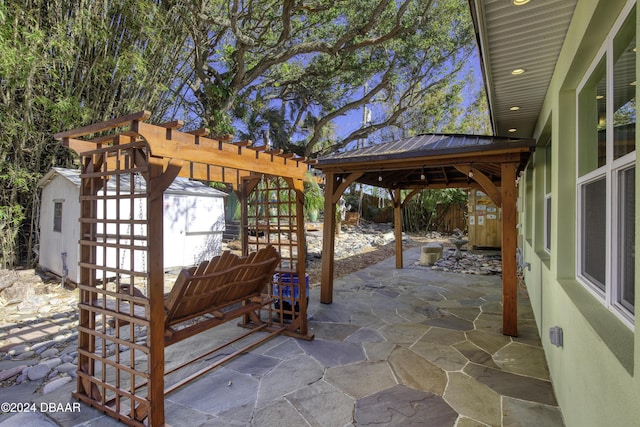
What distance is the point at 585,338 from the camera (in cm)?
166

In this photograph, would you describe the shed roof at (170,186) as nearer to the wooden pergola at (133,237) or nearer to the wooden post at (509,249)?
the wooden pergola at (133,237)

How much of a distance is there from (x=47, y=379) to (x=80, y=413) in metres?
0.92

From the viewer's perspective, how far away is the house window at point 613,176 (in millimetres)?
1454

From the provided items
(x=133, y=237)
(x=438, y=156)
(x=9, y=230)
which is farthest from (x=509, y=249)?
(x=9, y=230)

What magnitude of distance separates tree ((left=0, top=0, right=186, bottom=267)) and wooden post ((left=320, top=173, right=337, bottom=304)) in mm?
4719

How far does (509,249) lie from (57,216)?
307 inches

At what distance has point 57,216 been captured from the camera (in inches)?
245

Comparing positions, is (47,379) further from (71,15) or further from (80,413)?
(71,15)

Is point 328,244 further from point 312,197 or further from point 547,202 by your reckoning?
point 312,197

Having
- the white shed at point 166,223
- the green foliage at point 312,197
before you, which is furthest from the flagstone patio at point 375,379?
the green foliage at point 312,197

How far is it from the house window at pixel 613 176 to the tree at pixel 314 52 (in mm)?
6389

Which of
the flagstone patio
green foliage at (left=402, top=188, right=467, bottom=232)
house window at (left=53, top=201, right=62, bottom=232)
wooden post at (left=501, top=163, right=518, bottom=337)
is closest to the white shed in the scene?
house window at (left=53, top=201, right=62, bottom=232)

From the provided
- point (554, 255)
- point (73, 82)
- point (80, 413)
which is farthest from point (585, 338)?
point (73, 82)

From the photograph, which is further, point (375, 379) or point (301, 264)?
point (301, 264)
